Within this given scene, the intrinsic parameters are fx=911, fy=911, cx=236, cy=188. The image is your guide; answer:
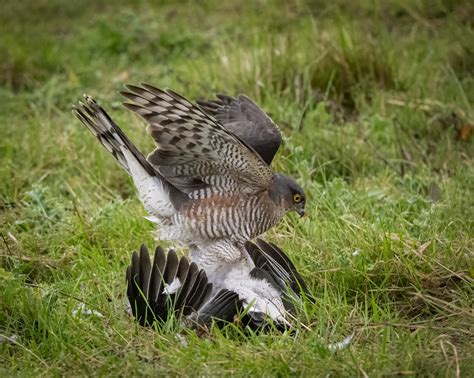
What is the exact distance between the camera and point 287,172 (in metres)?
6.27

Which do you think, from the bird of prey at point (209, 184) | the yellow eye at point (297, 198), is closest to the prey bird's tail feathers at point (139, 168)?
the bird of prey at point (209, 184)

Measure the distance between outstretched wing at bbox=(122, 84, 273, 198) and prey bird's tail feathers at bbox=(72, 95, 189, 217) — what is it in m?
0.06

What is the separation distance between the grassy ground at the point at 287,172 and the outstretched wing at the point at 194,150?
62 cm

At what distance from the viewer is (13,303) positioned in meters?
4.54

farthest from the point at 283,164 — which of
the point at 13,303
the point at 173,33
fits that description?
the point at 173,33

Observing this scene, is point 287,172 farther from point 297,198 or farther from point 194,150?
point 194,150

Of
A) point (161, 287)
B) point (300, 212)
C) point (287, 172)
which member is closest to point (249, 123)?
point (300, 212)

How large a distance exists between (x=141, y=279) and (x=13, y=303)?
2.12 feet

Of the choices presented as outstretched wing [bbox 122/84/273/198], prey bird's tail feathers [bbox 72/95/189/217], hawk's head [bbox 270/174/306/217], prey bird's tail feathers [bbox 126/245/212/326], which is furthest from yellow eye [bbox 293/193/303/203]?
prey bird's tail feathers [bbox 126/245/212/326]

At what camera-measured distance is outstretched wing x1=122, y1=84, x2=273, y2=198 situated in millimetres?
Answer: 4449

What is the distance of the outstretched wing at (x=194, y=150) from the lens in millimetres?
4449

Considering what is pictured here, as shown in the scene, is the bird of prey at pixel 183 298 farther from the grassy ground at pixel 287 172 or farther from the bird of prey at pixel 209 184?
the bird of prey at pixel 209 184

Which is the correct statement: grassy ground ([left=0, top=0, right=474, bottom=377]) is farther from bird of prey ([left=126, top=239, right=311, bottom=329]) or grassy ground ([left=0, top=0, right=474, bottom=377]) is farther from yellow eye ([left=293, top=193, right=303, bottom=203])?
yellow eye ([left=293, top=193, right=303, bottom=203])

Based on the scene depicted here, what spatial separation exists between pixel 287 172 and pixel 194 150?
1.64m
